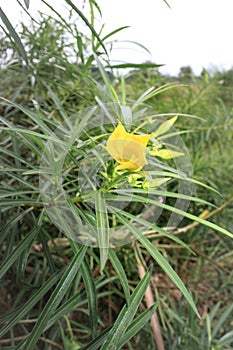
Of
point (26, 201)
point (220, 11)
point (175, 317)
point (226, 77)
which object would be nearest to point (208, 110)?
point (220, 11)

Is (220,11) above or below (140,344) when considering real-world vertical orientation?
above

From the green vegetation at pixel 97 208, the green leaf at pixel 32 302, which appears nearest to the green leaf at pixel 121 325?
the green vegetation at pixel 97 208

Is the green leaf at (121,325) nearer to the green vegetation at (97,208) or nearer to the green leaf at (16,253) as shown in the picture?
the green vegetation at (97,208)

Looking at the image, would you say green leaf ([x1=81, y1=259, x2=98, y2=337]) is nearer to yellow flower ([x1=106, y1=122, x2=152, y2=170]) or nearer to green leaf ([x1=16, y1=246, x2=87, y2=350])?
green leaf ([x1=16, y1=246, x2=87, y2=350])

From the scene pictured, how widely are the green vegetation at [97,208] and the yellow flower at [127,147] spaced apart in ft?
0.08

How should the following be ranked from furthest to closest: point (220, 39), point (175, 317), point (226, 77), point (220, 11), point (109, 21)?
point (226, 77), point (220, 39), point (220, 11), point (175, 317), point (109, 21)

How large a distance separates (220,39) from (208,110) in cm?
34

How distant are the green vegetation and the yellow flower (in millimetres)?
24

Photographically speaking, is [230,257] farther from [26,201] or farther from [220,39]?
[26,201]

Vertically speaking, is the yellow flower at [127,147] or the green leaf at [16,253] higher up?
the yellow flower at [127,147]

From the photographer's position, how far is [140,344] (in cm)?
100

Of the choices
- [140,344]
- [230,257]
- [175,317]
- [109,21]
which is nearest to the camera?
[109,21]

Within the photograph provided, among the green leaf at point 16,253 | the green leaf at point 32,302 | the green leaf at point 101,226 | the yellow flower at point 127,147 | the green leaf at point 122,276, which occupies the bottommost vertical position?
the green leaf at point 32,302

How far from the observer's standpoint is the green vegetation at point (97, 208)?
47cm
